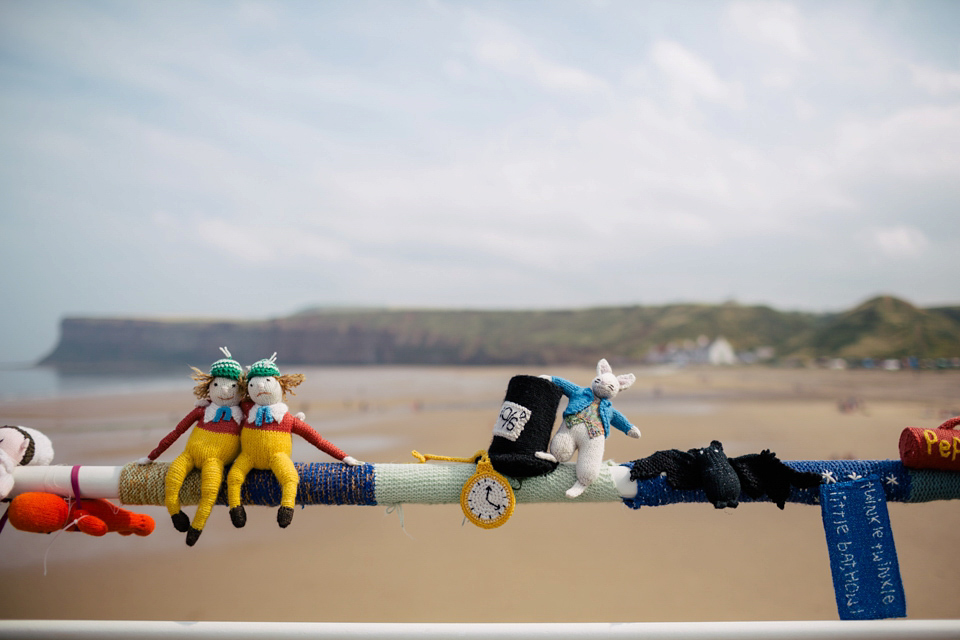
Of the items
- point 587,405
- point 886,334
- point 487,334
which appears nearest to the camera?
point 587,405

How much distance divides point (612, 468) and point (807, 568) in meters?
2.06

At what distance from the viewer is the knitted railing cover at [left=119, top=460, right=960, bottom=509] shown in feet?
4.56

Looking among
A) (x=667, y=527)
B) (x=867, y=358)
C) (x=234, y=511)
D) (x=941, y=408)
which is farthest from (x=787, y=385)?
(x=234, y=511)

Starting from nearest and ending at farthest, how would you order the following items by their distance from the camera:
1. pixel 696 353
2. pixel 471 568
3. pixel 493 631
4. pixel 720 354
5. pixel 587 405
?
pixel 493 631 < pixel 587 405 < pixel 471 568 < pixel 720 354 < pixel 696 353

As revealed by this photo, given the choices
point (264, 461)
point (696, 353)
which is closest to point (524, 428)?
point (264, 461)

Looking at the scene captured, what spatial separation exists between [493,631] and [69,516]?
117 centimetres

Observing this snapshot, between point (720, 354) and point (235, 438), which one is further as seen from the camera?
point (720, 354)

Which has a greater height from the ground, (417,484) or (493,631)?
(417,484)

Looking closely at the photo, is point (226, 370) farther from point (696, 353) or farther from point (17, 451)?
point (696, 353)

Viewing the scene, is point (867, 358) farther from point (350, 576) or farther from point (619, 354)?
point (350, 576)

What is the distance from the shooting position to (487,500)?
1.37 m

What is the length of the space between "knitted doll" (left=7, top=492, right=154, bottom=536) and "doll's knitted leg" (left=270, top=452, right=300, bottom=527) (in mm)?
483

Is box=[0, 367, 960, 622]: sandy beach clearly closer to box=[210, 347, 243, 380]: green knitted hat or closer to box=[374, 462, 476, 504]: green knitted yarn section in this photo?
box=[374, 462, 476, 504]: green knitted yarn section

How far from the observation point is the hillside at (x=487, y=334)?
2536 centimetres
